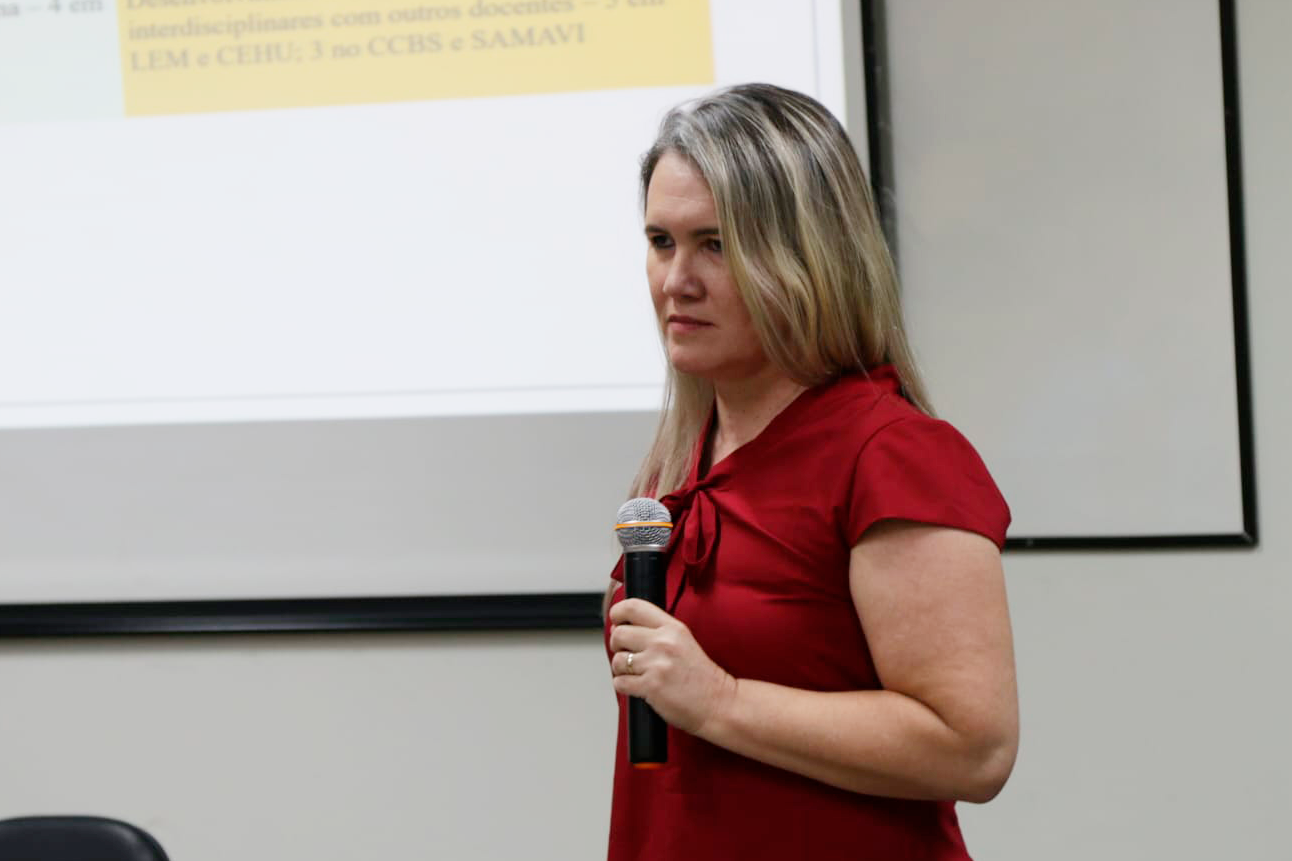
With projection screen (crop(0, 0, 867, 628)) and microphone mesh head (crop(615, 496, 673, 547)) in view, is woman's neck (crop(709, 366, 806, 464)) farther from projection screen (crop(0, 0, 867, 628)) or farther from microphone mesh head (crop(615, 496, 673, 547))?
projection screen (crop(0, 0, 867, 628))

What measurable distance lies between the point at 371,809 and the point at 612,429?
795mm

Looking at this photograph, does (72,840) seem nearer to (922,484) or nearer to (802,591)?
(802,591)

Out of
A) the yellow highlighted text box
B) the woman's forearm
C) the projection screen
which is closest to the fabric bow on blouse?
the woman's forearm

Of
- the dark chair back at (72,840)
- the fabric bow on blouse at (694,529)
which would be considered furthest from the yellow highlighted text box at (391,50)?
the dark chair back at (72,840)

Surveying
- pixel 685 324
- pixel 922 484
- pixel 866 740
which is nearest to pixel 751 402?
pixel 685 324

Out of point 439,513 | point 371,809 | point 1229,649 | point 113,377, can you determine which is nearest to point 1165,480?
point 1229,649

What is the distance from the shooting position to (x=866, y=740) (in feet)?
3.23

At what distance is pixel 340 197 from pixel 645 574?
4.44ft

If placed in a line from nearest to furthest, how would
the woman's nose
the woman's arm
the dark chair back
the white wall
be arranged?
the woman's arm < the woman's nose < the dark chair back < the white wall

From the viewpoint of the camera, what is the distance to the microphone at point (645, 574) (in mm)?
1025

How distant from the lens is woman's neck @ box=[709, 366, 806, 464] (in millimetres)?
1154

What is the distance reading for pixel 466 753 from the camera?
7.31ft

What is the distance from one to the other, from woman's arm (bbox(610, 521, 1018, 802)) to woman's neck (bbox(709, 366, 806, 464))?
20cm

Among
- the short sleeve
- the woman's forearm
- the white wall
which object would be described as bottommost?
the white wall
